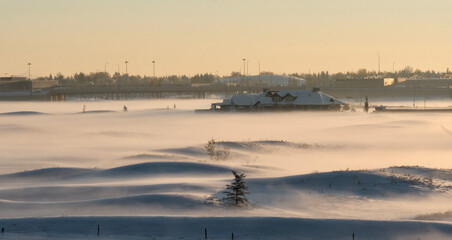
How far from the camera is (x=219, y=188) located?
164 ft

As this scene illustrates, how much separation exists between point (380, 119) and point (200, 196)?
10563 centimetres

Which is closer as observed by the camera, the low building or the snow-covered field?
the snow-covered field

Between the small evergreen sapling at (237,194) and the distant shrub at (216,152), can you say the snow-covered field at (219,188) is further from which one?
the distant shrub at (216,152)

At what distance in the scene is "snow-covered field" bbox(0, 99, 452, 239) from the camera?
1495 inches

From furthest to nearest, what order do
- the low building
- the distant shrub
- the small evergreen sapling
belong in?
the low building, the distant shrub, the small evergreen sapling

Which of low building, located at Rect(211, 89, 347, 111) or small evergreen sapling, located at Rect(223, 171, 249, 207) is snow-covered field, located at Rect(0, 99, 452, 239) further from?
low building, located at Rect(211, 89, 347, 111)

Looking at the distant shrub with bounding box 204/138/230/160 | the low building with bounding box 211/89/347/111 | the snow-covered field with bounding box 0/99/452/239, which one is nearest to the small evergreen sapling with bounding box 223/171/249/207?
the snow-covered field with bounding box 0/99/452/239

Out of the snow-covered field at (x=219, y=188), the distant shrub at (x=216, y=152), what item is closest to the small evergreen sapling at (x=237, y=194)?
the snow-covered field at (x=219, y=188)

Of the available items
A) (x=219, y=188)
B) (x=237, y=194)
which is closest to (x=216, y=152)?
(x=219, y=188)

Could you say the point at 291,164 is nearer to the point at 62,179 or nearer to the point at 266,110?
the point at 62,179

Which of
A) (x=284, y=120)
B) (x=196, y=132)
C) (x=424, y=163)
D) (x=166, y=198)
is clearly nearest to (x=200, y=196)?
(x=166, y=198)

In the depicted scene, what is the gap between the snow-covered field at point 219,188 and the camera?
125 feet

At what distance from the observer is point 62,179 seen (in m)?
57.6

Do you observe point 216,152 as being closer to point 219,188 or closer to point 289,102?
point 219,188
